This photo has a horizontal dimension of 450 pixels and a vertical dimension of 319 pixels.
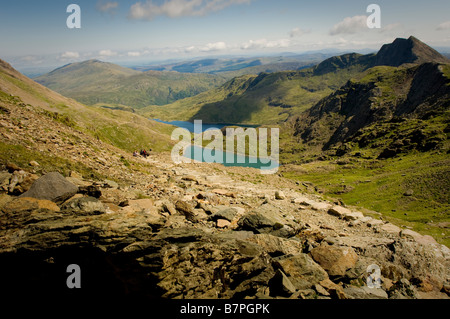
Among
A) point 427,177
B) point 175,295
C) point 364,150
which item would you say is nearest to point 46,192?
point 175,295

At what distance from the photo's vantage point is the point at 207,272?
10344mm

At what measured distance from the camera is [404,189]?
5972 centimetres

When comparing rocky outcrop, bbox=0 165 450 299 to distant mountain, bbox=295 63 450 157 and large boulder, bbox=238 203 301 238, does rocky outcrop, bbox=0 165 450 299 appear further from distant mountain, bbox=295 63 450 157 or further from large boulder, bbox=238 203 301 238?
distant mountain, bbox=295 63 450 157

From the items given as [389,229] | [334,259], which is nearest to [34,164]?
[334,259]

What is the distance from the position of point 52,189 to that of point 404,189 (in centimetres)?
7659

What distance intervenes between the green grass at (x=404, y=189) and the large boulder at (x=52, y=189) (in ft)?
153

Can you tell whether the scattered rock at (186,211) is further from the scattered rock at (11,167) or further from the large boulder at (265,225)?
the scattered rock at (11,167)

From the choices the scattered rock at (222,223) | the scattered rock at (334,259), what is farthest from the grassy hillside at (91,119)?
the scattered rock at (334,259)

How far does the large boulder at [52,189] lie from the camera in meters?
12.7

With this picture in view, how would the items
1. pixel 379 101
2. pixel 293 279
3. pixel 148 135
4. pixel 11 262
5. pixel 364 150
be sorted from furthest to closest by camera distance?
pixel 379 101
pixel 148 135
pixel 364 150
pixel 293 279
pixel 11 262

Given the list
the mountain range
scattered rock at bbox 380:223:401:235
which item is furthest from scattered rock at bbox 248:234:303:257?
the mountain range

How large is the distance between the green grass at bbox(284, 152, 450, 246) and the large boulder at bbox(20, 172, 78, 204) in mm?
46586
